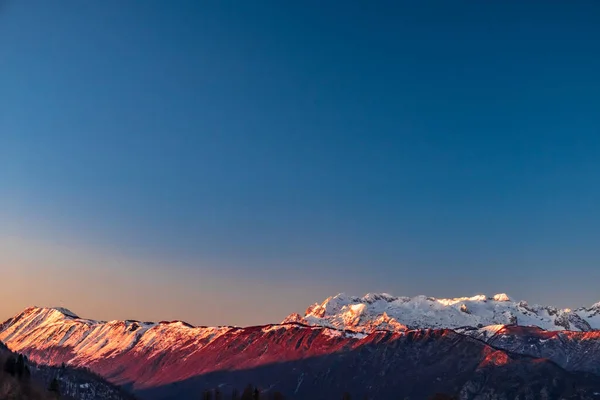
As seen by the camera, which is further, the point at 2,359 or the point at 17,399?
the point at 2,359

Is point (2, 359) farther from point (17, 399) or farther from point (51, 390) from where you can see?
point (17, 399)

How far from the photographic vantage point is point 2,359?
185 metres

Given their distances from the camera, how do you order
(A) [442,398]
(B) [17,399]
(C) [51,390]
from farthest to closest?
(A) [442,398] → (C) [51,390] → (B) [17,399]

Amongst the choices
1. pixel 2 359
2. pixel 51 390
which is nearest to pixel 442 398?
pixel 51 390

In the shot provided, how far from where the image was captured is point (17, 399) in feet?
452

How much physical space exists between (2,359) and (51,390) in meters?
17.2

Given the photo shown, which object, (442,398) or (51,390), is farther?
(442,398)

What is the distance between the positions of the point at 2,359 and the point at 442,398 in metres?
122

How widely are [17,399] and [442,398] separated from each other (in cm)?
11356

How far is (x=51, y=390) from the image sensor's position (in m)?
180

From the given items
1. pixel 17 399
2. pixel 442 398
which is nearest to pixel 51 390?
pixel 17 399

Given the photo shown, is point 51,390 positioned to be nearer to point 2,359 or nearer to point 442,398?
point 2,359

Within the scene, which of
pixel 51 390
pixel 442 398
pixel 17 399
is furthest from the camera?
pixel 442 398

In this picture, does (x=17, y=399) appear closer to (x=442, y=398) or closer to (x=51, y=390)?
(x=51, y=390)
